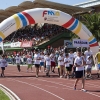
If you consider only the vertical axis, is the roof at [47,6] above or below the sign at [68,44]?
above

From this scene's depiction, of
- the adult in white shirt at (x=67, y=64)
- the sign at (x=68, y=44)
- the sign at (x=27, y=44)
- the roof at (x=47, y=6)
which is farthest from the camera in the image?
the roof at (x=47, y=6)

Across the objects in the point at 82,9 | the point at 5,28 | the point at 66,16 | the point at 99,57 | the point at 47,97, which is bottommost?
the point at 47,97

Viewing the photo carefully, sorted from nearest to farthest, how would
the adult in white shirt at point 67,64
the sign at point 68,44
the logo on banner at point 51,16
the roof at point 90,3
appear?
the adult in white shirt at point 67,64
the logo on banner at point 51,16
the sign at point 68,44
the roof at point 90,3

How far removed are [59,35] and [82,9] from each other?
274 inches

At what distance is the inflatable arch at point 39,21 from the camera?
56.2 ft

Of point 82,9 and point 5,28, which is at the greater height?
point 82,9

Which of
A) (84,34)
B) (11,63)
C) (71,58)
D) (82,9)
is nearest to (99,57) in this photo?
(71,58)

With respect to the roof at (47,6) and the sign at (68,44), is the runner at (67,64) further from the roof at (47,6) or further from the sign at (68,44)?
the roof at (47,6)

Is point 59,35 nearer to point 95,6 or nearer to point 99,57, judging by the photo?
point 95,6

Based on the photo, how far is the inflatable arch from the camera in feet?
56.2

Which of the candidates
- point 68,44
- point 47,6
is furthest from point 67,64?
point 47,6

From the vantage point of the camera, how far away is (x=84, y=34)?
19.4 m

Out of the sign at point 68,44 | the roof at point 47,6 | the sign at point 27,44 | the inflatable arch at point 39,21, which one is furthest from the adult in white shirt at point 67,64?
the roof at point 47,6

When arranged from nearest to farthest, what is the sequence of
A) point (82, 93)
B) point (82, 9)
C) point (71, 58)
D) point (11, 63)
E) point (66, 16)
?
point (82, 93) → point (71, 58) → point (66, 16) → point (11, 63) → point (82, 9)
